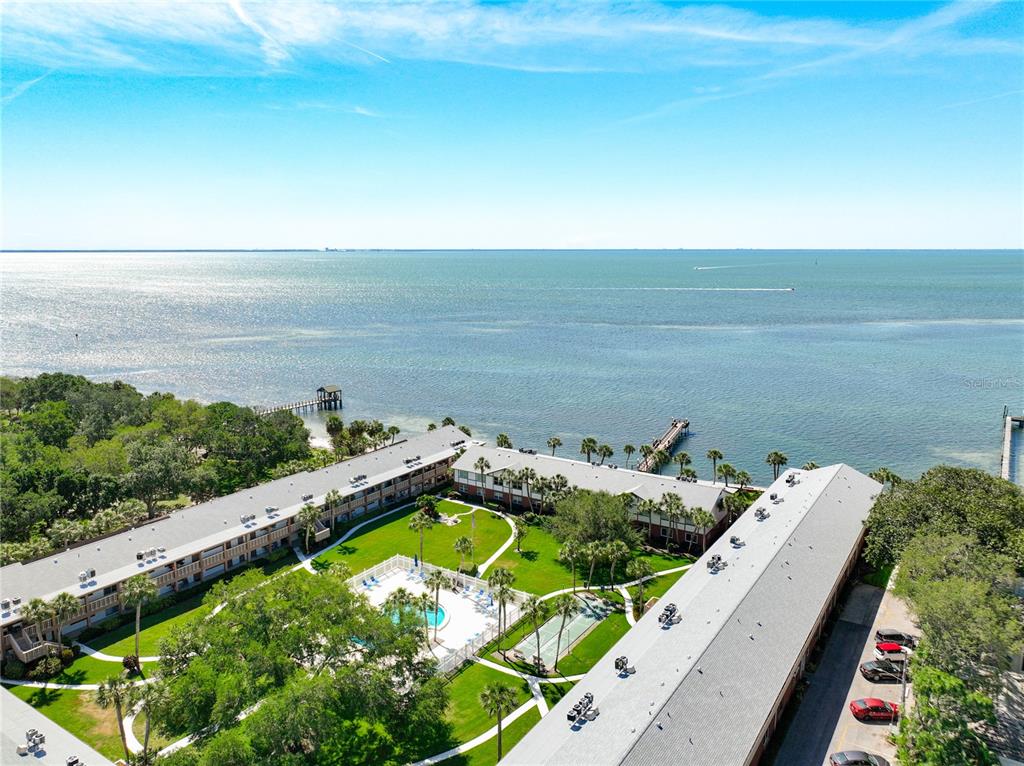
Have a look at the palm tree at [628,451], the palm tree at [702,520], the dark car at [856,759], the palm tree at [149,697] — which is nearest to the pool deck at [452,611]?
the palm tree at [149,697]

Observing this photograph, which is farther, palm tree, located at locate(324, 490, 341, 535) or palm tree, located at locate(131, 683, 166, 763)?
palm tree, located at locate(324, 490, 341, 535)

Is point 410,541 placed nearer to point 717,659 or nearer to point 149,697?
point 149,697

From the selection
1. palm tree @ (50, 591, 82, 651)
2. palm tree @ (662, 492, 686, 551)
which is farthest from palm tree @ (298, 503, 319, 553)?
palm tree @ (662, 492, 686, 551)

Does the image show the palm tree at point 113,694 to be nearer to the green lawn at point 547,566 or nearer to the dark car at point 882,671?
the green lawn at point 547,566

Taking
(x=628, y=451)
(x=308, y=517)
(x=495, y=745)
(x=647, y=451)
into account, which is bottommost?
(x=495, y=745)

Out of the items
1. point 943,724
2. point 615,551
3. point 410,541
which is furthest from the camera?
point 410,541

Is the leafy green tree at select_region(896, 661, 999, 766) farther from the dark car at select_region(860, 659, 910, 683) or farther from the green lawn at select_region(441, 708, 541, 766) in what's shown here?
the green lawn at select_region(441, 708, 541, 766)

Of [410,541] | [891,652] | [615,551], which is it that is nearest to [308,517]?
[410,541]
